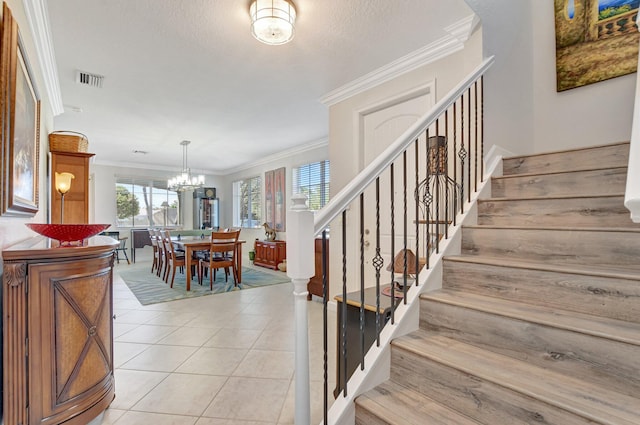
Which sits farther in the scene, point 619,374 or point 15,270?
point 15,270

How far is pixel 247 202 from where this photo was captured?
859 centimetres

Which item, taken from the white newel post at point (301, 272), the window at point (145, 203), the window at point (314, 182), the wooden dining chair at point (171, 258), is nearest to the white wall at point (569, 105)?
the white newel post at point (301, 272)

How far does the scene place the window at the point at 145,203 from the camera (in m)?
8.09

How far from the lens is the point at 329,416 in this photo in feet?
3.97

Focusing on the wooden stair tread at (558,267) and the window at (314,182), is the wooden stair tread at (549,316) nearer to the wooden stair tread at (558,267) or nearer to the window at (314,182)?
the wooden stair tread at (558,267)

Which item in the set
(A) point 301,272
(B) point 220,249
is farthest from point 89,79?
(A) point 301,272

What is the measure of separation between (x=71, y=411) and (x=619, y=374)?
7.91ft

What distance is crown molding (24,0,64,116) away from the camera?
2.05 m

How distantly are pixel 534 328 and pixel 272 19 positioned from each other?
7.60 feet

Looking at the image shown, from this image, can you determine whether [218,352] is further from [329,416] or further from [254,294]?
[254,294]

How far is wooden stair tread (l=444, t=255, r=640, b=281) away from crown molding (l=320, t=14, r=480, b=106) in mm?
1889

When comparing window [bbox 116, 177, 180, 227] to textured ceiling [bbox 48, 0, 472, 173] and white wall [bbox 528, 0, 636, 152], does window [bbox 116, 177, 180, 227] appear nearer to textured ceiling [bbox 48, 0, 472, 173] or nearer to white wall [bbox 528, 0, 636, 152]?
textured ceiling [bbox 48, 0, 472, 173]

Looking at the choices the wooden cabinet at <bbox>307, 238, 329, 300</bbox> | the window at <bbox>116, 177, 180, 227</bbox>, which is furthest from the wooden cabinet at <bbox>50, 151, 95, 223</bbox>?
the window at <bbox>116, 177, 180, 227</bbox>

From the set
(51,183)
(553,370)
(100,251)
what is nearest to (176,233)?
(51,183)
